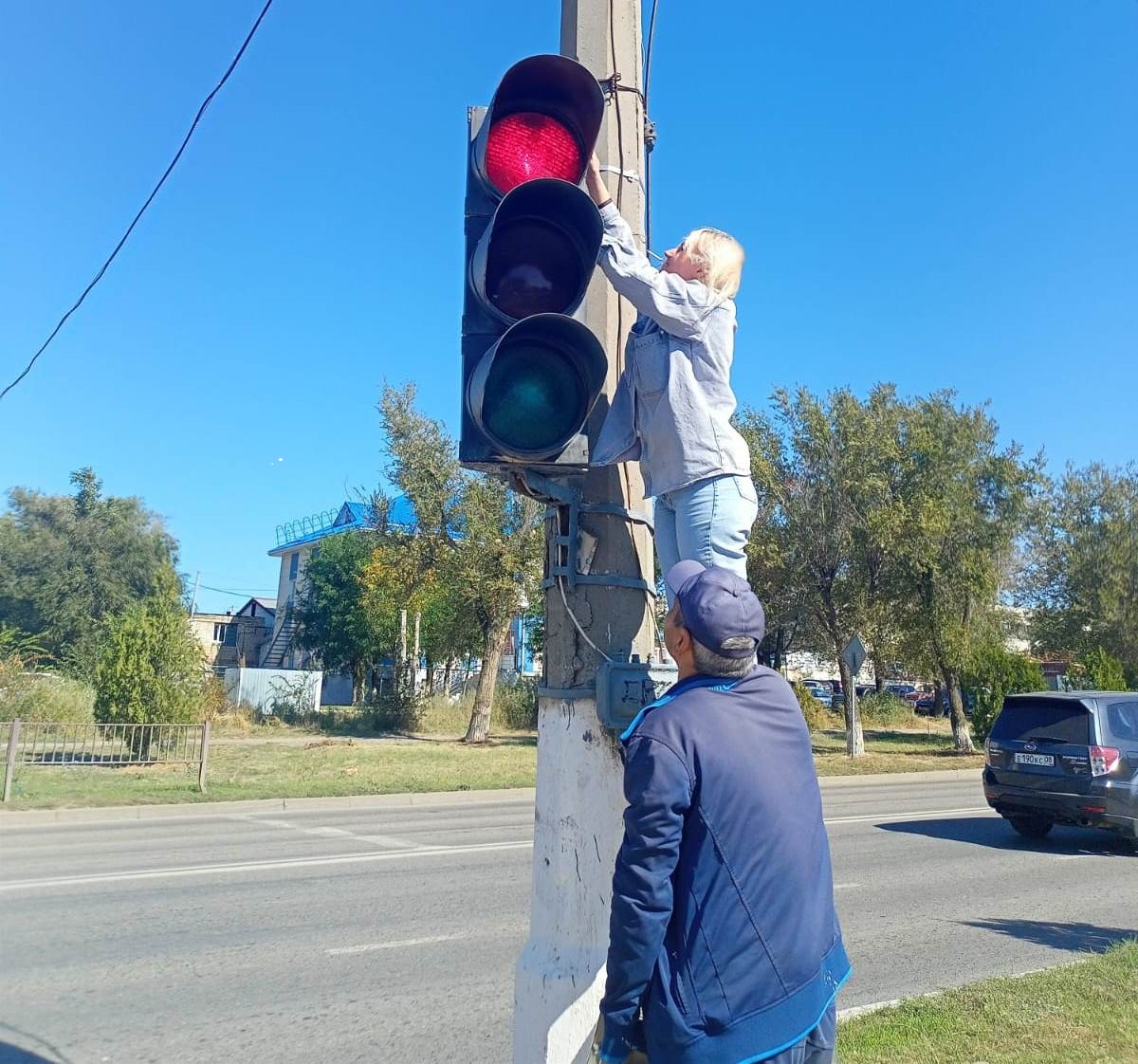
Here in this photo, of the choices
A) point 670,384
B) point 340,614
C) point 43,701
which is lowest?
point 43,701

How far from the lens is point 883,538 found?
85.2 feet

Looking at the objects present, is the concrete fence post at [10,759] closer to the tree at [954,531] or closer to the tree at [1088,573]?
the tree at [954,531]

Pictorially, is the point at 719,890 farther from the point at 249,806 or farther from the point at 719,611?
the point at 249,806

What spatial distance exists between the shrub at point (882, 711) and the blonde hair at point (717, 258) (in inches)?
1660

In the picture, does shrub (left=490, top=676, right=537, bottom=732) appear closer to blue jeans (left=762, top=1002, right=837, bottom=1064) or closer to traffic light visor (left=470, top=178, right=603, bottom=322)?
traffic light visor (left=470, top=178, right=603, bottom=322)

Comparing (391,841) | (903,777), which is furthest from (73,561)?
(391,841)

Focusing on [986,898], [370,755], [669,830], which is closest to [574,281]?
[669,830]

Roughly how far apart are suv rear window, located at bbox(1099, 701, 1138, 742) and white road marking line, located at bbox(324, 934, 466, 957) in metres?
7.73

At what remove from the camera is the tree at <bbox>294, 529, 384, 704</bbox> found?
45375 mm

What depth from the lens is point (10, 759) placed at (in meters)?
14.1

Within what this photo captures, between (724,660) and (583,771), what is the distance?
0.61 meters

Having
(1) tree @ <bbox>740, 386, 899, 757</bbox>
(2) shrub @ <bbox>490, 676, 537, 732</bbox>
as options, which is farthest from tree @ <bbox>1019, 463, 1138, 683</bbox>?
(2) shrub @ <bbox>490, 676, 537, 732</bbox>

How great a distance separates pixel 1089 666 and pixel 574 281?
30384 mm

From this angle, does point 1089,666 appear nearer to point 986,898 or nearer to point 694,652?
point 986,898
